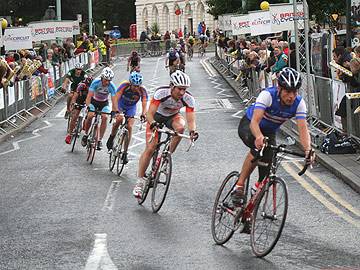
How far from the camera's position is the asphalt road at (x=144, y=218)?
965 centimetres

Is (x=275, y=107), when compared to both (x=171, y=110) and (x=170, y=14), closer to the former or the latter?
(x=171, y=110)

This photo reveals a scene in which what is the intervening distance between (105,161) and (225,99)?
612 inches

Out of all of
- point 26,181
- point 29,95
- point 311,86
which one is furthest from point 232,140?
point 29,95

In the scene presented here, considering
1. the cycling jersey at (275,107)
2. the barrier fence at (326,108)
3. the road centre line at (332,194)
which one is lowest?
the road centre line at (332,194)

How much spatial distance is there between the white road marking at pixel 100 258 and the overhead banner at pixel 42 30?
1173 inches

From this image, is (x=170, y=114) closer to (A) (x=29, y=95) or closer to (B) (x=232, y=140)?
(B) (x=232, y=140)

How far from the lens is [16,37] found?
32094mm

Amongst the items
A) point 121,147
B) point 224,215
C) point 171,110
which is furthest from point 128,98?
point 224,215

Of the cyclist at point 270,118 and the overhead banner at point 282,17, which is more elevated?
the overhead banner at point 282,17

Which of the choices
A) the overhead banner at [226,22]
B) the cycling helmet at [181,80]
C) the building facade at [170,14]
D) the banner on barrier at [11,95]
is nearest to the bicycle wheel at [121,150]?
the cycling helmet at [181,80]

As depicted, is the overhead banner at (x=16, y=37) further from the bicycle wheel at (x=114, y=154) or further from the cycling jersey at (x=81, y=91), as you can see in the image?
the bicycle wheel at (x=114, y=154)

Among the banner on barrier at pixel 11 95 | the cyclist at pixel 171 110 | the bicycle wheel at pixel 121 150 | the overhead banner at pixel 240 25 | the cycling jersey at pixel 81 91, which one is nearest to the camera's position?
the cyclist at pixel 171 110

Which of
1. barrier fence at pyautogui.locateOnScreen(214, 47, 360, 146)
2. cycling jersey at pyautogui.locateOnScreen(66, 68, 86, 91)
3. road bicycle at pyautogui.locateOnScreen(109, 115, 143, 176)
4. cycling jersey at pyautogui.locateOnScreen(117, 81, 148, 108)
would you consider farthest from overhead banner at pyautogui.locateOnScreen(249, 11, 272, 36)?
road bicycle at pyautogui.locateOnScreen(109, 115, 143, 176)

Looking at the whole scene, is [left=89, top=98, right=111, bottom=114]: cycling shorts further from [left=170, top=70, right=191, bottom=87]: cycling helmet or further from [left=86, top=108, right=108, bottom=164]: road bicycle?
[left=170, top=70, right=191, bottom=87]: cycling helmet
